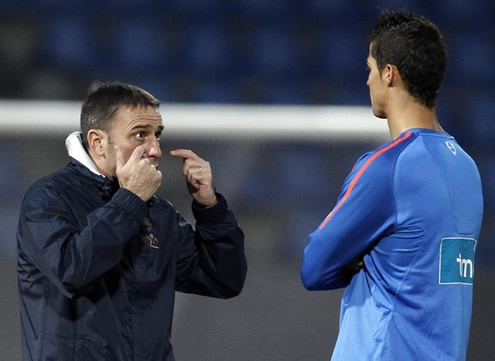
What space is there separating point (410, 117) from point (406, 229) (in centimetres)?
20

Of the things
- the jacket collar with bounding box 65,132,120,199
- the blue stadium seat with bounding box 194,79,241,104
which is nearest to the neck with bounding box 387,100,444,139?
the jacket collar with bounding box 65,132,120,199

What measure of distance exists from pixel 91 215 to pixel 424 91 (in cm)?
61

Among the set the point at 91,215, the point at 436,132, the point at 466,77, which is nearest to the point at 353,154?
the point at 436,132

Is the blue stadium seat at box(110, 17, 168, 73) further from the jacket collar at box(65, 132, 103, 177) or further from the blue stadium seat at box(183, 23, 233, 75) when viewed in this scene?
the jacket collar at box(65, 132, 103, 177)

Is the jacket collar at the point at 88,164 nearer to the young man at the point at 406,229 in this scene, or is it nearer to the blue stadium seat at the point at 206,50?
the young man at the point at 406,229

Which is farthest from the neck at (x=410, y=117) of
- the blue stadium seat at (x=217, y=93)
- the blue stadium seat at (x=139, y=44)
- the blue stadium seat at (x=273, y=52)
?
the blue stadium seat at (x=139, y=44)

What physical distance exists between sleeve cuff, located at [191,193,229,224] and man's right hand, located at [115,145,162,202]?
20 centimetres

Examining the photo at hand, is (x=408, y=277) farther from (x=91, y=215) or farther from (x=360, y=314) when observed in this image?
(x=91, y=215)

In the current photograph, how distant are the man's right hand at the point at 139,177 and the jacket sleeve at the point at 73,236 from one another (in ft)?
0.05

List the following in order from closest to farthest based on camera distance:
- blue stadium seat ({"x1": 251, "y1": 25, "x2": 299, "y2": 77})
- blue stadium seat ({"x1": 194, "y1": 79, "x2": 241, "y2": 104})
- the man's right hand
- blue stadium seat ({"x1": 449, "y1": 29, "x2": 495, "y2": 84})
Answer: the man's right hand, blue stadium seat ({"x1": 194, "y1": 79, "x2": 241, "y2": 104}), blue stadium seat ({"x1": 251, "y1": 25, "x2": 299, "y2": 77}), blue stadium seat ({"x1": 449, "y1": 29, "x2": 495, "y2": 84})

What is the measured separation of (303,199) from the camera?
6.88 ft

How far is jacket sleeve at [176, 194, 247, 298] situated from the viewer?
1.68 m

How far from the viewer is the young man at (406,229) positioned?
4.42 feet

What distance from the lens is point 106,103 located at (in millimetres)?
1604
